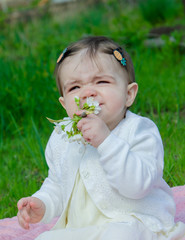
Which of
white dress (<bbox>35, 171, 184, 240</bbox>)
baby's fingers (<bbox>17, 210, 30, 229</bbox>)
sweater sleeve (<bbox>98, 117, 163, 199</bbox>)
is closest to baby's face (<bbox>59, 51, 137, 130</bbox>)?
sweater sleeve (<bbox>98, 117, 163, 199</bbox>)

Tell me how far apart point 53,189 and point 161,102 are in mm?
1909

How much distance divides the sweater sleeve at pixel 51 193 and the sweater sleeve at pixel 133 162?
0.37 meters

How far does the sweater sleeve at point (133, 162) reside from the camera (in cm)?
136

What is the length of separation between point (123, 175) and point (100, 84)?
37 cm

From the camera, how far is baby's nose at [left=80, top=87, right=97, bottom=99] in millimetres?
1474

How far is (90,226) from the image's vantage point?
4.83 ft

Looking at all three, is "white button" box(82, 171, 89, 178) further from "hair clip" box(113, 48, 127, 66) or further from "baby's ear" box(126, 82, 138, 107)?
"hair clip" box(113, 48, 127, 66)

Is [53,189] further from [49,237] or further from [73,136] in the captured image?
[73,136]

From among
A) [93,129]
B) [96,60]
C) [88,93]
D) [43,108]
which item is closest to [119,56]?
[96,60]

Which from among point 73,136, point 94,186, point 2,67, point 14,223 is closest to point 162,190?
point 94,186

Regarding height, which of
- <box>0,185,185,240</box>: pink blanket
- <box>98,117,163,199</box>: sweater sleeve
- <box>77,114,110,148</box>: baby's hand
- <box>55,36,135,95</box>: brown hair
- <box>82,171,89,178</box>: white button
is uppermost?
<box>55,36,135,95</box>: brown hair

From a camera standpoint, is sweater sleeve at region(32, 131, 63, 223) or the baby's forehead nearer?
the baby's forehead

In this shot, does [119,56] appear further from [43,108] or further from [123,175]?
[43,108]

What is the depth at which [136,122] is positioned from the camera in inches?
61.1
